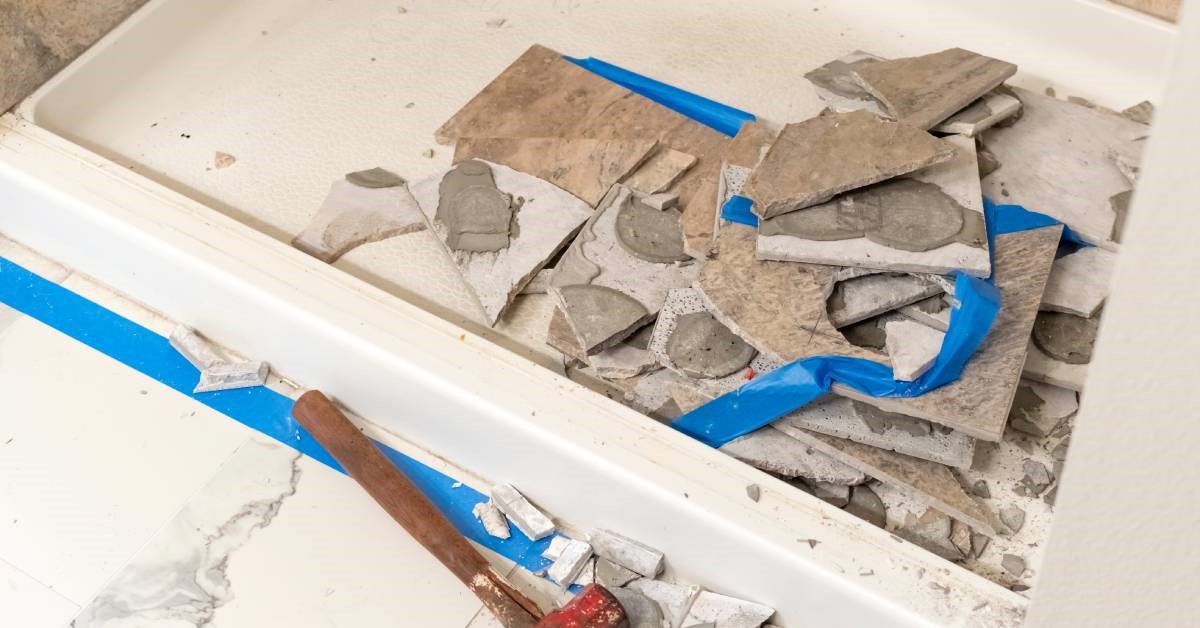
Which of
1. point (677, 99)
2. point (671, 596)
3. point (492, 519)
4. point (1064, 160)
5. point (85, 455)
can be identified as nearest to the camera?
point (671, 596)

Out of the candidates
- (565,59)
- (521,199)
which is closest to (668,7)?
(565,59)

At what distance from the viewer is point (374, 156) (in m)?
2.26

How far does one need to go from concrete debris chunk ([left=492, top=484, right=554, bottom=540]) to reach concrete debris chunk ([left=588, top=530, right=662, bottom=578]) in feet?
0.25

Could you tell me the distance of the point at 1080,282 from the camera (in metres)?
1.78

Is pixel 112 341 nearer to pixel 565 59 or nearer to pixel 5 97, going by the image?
pixel 5 97

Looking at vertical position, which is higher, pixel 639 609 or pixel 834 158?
pixel 834 158

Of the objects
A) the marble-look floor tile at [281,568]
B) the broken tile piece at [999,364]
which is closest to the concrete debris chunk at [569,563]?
the marble-look floor tile at [281,568]

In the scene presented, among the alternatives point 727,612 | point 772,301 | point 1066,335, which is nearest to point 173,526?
point 727,612

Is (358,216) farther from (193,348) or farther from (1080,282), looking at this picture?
(1080,282)

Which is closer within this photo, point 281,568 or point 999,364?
point 999,364

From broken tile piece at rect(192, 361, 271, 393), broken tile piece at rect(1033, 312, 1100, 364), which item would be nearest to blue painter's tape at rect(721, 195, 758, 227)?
broken tile piece at rect(1033, 312, 1100, 364)

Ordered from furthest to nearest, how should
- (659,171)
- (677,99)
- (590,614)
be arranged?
1. (677,99)
2. (659,171)
3. (590,614)

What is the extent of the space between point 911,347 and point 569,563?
61 centimetres

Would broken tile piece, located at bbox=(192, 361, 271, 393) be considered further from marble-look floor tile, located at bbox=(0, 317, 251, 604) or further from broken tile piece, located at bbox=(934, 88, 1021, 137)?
broken tile piece, located at bbox=(934, 88, 1021, 137)
